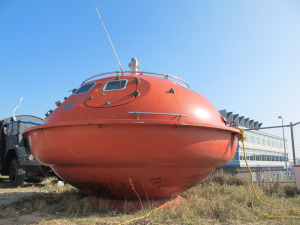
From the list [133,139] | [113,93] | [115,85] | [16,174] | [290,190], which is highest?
[115,85]

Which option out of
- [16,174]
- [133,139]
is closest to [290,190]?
[133,139]

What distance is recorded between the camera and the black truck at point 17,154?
8992 mm

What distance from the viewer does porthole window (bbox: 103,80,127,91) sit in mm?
4828

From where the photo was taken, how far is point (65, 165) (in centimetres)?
466

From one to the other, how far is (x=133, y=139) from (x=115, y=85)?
1.35 m

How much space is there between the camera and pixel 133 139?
4.01 meters

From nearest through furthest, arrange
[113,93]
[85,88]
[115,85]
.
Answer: [113,93] → [115,85] → [85,88]

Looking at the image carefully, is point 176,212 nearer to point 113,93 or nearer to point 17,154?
point 113,93

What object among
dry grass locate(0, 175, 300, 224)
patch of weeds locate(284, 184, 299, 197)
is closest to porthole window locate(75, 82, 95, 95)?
dry grass locate(0, 175, 300, 224)

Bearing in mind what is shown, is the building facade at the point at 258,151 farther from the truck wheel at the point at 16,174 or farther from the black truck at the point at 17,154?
the truck wheel at the point at 16,174

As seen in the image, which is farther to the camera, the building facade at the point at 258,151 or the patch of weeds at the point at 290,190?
the building facade at the point at 258,151

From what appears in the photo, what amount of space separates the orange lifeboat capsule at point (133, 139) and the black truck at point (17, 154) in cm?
446

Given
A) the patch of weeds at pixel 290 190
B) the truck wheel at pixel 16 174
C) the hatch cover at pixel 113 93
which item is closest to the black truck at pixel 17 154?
the truck wheel at pixel 16 174

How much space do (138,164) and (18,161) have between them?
22.0ft
